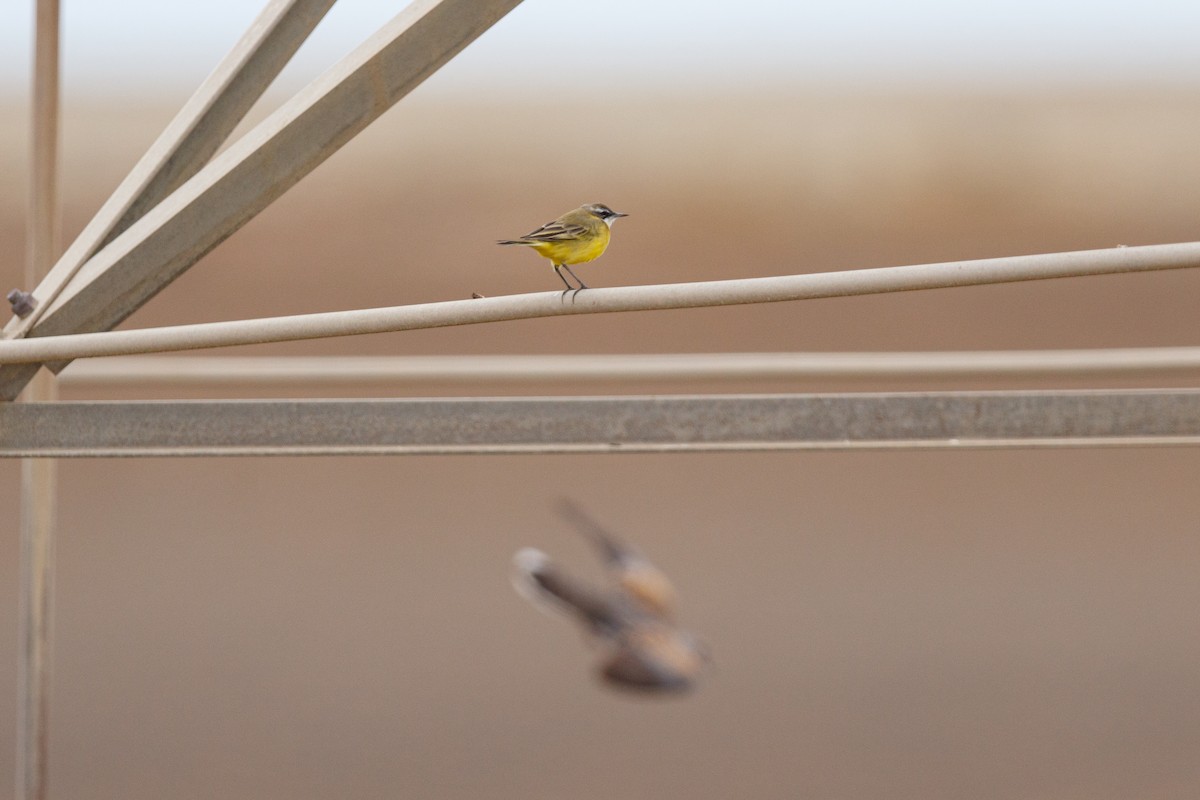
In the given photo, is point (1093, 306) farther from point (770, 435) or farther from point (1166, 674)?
point (770, 435)

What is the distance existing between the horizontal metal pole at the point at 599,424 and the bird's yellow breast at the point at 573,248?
1046mm

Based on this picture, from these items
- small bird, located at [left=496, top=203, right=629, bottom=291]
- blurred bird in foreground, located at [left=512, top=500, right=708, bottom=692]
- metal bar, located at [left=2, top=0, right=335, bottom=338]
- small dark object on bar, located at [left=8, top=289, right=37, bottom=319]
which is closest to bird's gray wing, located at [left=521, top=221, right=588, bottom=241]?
small bird, located at [left=496, top=203, right=629, bottom=291]

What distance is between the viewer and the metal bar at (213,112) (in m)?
2.07

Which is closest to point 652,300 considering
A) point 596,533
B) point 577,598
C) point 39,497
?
point 39,497

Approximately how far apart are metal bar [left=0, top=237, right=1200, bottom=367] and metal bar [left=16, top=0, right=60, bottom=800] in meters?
0.50

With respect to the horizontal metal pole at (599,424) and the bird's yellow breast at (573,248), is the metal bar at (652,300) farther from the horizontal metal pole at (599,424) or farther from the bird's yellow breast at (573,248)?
the bird's yellow breast at (573,248)

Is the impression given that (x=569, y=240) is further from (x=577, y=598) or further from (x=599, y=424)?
(x=577, y=598)

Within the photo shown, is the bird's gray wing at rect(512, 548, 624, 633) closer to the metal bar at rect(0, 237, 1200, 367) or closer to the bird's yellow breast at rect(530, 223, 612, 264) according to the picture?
the bird's yellow breast at rect(530, 223, 612, 264)

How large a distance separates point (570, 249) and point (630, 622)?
3294 millimetres

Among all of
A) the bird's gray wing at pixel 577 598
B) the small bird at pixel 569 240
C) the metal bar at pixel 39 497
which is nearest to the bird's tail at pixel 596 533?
the bird's gray wing at pixel 577 598

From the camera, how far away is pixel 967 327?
1275 cm

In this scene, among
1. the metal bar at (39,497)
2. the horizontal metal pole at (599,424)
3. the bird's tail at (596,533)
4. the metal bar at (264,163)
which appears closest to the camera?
the metal bar at (264,163)

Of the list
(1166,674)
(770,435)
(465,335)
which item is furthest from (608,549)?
(465,335)

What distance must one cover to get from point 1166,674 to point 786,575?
267 centimetres
